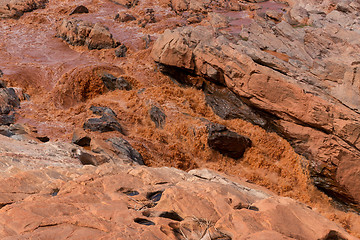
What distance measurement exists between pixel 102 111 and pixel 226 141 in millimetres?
5872

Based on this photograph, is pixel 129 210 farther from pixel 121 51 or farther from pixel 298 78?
pixel 121 51

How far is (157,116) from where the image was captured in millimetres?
14773

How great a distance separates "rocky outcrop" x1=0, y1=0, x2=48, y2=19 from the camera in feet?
83.7

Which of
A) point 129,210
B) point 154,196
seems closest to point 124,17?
point 154,196

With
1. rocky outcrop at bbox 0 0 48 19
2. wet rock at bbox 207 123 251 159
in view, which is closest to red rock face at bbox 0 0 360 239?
wet rock at bbox 207 123 251 159

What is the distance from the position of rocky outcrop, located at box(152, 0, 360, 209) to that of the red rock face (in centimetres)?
5

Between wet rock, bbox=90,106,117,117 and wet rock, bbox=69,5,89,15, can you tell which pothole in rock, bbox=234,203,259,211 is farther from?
wet rock, bbox=69,5,89,15

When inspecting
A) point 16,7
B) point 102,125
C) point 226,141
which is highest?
point 16,7

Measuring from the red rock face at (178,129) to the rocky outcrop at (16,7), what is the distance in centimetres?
291

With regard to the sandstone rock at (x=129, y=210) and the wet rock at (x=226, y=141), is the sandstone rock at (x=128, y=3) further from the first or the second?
the sandstone rock at (x=129, y=210)

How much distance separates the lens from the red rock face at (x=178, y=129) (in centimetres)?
482


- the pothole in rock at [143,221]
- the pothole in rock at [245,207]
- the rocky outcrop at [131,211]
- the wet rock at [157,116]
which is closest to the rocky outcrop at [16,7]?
the wet rock at [157,116]

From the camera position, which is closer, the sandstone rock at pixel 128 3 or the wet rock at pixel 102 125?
the wet rock at pixel 102 125

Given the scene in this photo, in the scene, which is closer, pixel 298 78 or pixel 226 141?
pixel 226 141
